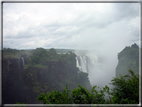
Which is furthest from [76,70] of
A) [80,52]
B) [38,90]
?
[38,90]

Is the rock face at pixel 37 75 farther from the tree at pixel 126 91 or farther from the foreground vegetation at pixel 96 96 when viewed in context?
the tree at pixel 126 91

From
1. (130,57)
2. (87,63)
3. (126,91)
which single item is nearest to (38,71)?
(87,63)

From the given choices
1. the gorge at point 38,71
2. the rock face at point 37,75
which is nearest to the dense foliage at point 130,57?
the gorge at point 38,71

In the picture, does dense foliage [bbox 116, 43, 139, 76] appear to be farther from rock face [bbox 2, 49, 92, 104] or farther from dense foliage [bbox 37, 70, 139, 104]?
dense foliage [bbox 37, 70, 139, 104]

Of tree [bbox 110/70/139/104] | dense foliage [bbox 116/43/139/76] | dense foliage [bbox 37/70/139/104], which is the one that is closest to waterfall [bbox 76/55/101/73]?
dense foliage [bbox 116/43/139/76]

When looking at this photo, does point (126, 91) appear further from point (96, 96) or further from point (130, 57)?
point (130, 57)

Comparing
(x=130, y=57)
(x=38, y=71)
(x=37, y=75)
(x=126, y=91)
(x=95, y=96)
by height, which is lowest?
(x=37, y=75)

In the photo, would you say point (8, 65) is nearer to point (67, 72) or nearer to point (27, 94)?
point (27, 94)

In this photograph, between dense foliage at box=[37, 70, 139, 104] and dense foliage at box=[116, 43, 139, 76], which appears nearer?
dense foliage at box=[37, 70, 139, 104]
